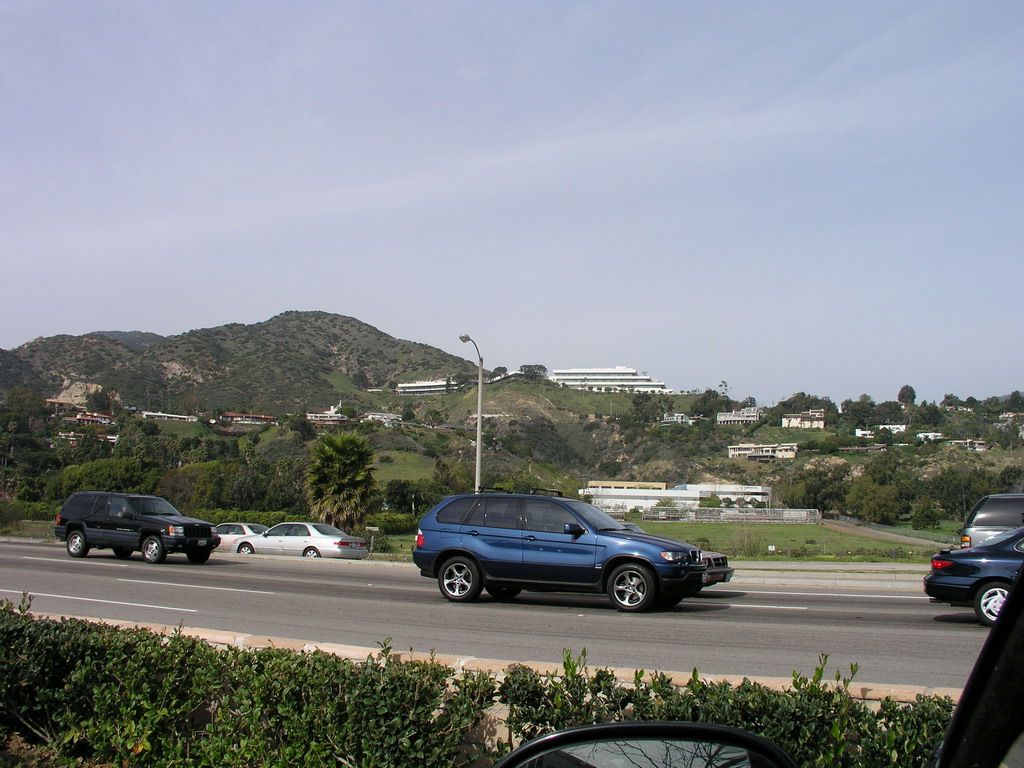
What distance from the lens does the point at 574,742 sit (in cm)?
260

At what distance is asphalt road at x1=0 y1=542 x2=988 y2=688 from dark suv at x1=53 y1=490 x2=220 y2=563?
1544 mm

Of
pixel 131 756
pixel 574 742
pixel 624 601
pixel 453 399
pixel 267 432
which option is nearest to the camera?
pixel 574 742

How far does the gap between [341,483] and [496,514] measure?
22.5 meters

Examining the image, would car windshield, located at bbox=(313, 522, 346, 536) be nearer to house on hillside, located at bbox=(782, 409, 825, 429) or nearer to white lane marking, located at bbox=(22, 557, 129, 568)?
white lane marking, located at bbox=(22, 557, 129, 568)

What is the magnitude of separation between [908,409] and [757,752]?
166525mm

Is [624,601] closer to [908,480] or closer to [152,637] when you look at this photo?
[152,637]

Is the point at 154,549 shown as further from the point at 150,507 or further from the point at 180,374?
the point at 180,374

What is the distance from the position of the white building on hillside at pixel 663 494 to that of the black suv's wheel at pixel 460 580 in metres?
60.8

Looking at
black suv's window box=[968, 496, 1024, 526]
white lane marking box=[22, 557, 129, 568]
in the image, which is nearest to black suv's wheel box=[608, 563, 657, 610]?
black suv's window box=[968, 496, 1024, 526]

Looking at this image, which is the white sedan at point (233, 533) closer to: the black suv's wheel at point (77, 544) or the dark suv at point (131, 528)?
the dark suv at point (131, 528)

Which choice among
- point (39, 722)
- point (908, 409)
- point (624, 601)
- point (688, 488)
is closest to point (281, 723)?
point (39, 722)

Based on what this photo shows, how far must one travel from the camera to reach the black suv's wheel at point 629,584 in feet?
42.4

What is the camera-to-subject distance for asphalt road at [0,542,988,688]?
30.7 ft

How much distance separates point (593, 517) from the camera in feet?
45.1
